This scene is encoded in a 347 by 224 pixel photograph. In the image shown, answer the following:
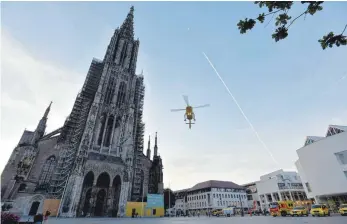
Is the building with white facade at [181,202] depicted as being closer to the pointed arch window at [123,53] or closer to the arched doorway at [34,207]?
the pointed arch window at [123,53]

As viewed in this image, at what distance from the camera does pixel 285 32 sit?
13.1ft

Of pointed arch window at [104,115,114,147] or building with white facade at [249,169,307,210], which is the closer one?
pointed arch window at [104,115,114,147]

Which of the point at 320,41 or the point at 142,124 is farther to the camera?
the point at 142,124

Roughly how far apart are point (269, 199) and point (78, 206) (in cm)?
6056

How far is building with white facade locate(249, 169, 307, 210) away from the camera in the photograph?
2352 inches

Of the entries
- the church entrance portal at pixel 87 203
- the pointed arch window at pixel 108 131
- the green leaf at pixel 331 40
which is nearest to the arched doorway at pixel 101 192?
the church entrance portal at pixel 87 203

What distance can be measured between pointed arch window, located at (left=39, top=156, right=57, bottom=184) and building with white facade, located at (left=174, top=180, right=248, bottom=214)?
4972 cm

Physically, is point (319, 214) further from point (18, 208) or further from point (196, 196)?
point (196, 196)

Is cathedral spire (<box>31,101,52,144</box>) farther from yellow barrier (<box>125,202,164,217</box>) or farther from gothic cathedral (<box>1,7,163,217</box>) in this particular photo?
yellow barrier (<box>125,202,164,217</box>)

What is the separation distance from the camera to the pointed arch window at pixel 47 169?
31.5m

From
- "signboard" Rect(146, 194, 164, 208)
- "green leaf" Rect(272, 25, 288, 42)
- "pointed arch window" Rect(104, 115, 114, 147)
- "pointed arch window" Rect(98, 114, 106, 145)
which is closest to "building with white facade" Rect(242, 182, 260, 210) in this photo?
"signboard" Rect(146, 194, 164, 208)

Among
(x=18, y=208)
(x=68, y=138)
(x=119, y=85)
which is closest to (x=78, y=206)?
(x=18, y=208)

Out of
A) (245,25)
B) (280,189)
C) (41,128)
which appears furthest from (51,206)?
(280,189)

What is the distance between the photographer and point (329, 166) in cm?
3494
